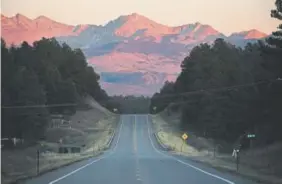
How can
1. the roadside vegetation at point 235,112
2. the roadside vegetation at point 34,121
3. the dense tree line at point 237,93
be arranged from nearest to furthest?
the roadside vegetation at point 235,112, the dense tree line at point 237,93, the roadside vegetation at point 34,121

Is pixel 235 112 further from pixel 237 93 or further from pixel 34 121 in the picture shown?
pixel 34 121

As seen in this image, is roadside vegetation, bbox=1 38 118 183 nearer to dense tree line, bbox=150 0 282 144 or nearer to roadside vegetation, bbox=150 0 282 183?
roadside vegetation, bbox=150 0 282 183

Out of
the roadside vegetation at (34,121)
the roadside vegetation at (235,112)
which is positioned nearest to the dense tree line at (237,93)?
the roadside vegetation at (235,112)

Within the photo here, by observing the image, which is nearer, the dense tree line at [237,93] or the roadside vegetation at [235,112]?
the roadside vegetation at [235,112]

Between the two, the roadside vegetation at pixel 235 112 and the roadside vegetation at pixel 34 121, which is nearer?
Result: the roadside vegetation at pixel 235 112

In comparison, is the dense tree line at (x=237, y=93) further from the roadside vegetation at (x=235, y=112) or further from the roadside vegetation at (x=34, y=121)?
the roadside vegetation at (x=34, y=121)

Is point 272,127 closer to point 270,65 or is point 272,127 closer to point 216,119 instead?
point 270,65

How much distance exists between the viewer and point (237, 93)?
102938 millimetres

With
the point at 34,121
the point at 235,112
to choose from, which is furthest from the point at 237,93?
the point at 34,121

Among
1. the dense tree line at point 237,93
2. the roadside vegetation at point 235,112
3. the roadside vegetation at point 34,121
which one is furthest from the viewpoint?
the roadside vegetation at point 34,121

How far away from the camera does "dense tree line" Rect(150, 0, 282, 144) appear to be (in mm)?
67750

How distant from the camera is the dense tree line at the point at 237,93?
67750 millimetres

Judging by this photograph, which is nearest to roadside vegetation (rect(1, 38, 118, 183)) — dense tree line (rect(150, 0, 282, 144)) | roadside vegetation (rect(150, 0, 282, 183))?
roadside vegetation (rect(150, 0, 282, 183))

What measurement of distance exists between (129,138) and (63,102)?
38675mm
